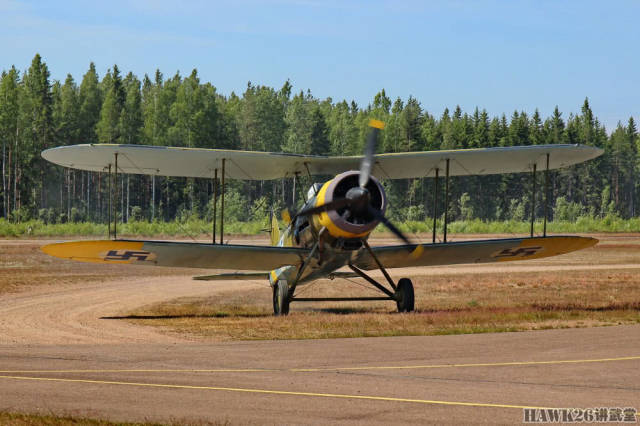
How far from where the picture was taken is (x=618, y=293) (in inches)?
928

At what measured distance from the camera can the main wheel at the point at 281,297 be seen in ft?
58.8

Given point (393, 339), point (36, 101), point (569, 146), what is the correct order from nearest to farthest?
point (393, 339) < point (569, 146) < point (36, 101)

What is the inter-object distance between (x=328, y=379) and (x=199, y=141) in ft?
290

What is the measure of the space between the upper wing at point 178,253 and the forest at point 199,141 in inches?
2242

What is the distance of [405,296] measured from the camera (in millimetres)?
18359

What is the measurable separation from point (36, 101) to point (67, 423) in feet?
301

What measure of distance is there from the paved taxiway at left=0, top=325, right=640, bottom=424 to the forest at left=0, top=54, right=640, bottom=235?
63434mm

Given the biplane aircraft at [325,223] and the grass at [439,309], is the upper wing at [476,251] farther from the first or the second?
the grass at [439,309]

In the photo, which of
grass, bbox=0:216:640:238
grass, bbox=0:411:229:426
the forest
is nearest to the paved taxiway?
grass, bbox=0:411:229:426

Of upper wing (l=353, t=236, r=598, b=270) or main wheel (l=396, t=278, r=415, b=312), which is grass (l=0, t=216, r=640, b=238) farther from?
main wheel (l=396, t=278, r=415, b=312)

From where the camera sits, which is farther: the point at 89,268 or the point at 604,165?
the point at 604,165

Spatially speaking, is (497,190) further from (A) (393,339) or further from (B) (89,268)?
(A) (393,339)

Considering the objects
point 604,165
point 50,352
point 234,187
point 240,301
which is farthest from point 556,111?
point 50,352

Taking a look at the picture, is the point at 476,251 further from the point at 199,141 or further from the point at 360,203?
the point at 199,141
